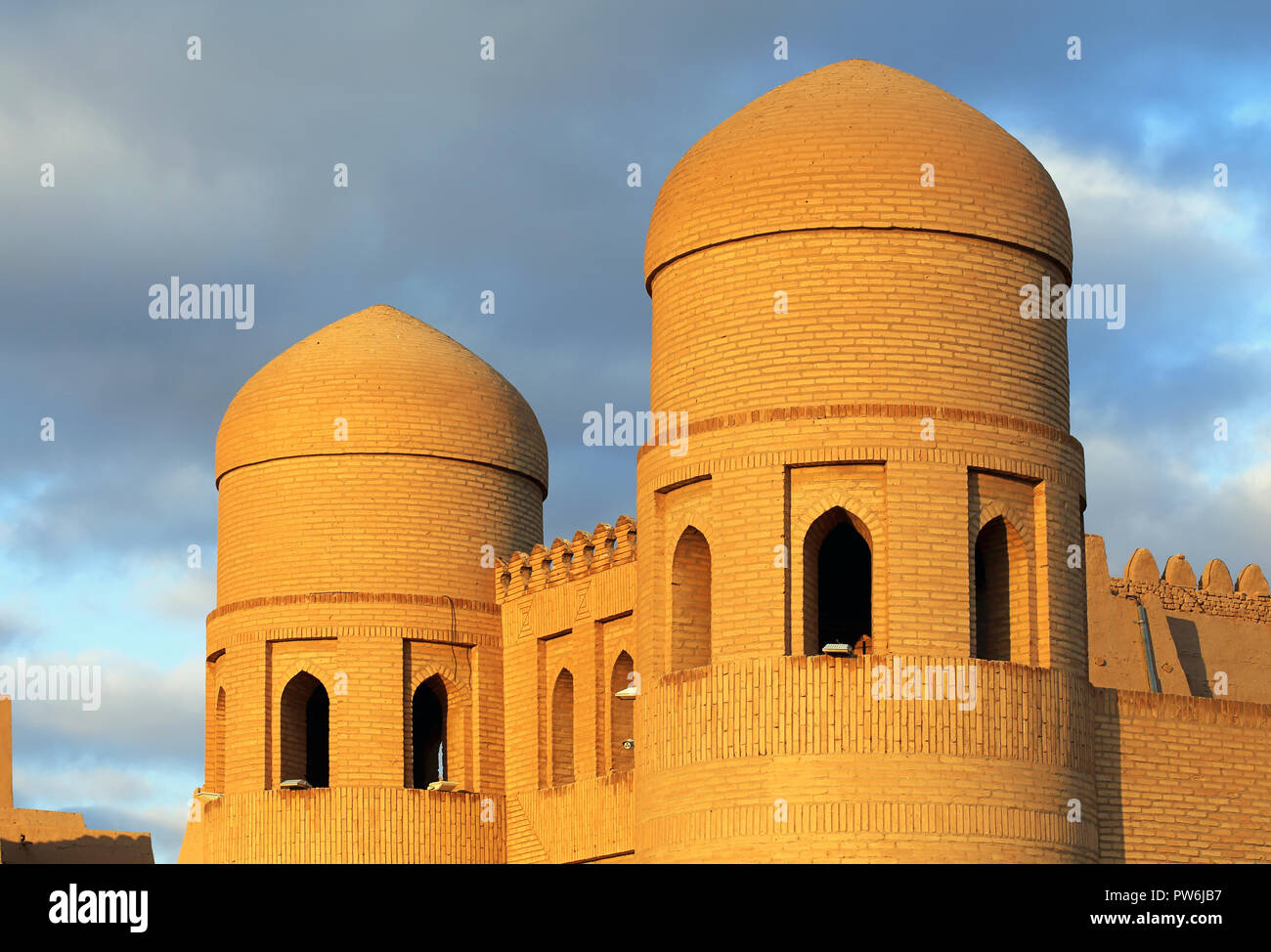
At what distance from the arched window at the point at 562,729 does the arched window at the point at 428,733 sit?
10.7ft

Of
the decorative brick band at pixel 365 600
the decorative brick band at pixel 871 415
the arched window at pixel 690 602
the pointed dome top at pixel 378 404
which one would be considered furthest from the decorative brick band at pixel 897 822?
the pointed dome top at pixel 378 404

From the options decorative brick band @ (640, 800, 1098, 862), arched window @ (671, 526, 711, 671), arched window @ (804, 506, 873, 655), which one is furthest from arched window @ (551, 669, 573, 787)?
decorative brick band @ (640, 800, 1098, 862)

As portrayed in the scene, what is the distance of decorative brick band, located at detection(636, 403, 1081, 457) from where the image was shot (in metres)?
26.0

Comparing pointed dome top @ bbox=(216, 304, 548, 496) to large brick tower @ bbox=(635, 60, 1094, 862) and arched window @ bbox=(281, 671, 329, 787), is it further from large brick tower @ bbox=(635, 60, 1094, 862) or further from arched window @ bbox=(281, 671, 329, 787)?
large brick tower @ bbox=(635, 60, 1094, 862)

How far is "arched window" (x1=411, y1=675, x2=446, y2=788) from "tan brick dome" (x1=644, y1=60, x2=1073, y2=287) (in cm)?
1094

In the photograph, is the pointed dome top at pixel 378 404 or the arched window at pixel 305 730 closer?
the arched window at pixel 305 730

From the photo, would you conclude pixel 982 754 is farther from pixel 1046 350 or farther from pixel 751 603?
pixel 1046 350

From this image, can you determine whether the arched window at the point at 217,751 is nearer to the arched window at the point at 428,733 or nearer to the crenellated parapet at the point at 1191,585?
the arched window at the point at 428,733

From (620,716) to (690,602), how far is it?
Result: 5.10 meters

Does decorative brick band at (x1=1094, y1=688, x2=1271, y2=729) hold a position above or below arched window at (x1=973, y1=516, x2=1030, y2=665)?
below

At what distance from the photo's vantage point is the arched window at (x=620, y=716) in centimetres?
3197

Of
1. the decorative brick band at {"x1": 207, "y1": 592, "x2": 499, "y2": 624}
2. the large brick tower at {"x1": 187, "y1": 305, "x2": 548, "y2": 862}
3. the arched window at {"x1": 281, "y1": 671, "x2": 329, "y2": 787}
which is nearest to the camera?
the large brick tower at {"x1": 187, "y1": 305, "x2": 548, "y2": 862}

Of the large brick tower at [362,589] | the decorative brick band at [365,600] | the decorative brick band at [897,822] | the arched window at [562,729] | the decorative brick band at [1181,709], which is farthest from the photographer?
the decorative brick band at [365,600]
